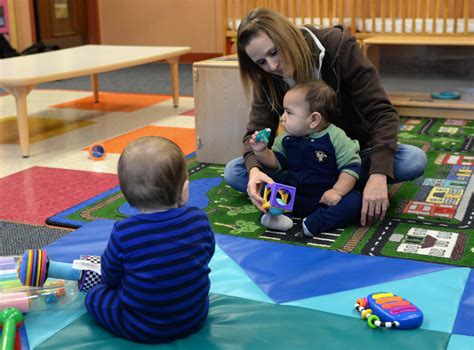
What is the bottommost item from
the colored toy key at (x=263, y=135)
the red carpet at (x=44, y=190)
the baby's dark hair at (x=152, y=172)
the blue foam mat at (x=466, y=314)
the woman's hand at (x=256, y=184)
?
the red carpet at (x=44, y=190)

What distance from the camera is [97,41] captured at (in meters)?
6.32

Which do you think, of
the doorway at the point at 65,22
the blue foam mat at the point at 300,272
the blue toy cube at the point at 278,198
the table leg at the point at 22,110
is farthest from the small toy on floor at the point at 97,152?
the doorway at the point at 65,22

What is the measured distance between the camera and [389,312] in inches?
49.5

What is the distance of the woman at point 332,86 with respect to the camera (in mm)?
1746

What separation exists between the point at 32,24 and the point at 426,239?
4901 mm

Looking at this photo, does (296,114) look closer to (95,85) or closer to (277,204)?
(277,204)

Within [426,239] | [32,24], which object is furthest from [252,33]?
[32,24]

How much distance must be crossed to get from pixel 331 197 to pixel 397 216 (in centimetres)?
25

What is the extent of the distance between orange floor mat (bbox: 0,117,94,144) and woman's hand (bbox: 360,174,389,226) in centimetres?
191

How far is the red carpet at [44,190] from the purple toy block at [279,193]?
0.73 m

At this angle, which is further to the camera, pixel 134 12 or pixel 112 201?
pixel 134 12

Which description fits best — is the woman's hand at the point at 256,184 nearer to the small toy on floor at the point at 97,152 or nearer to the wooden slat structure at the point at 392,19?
the small toy on floor at the point at 97,152

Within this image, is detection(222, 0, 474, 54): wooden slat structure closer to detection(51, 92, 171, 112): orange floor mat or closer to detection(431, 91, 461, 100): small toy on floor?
detection(431, 91, 461, 100): small toy on floor

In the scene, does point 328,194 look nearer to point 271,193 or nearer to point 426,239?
point 271,193
